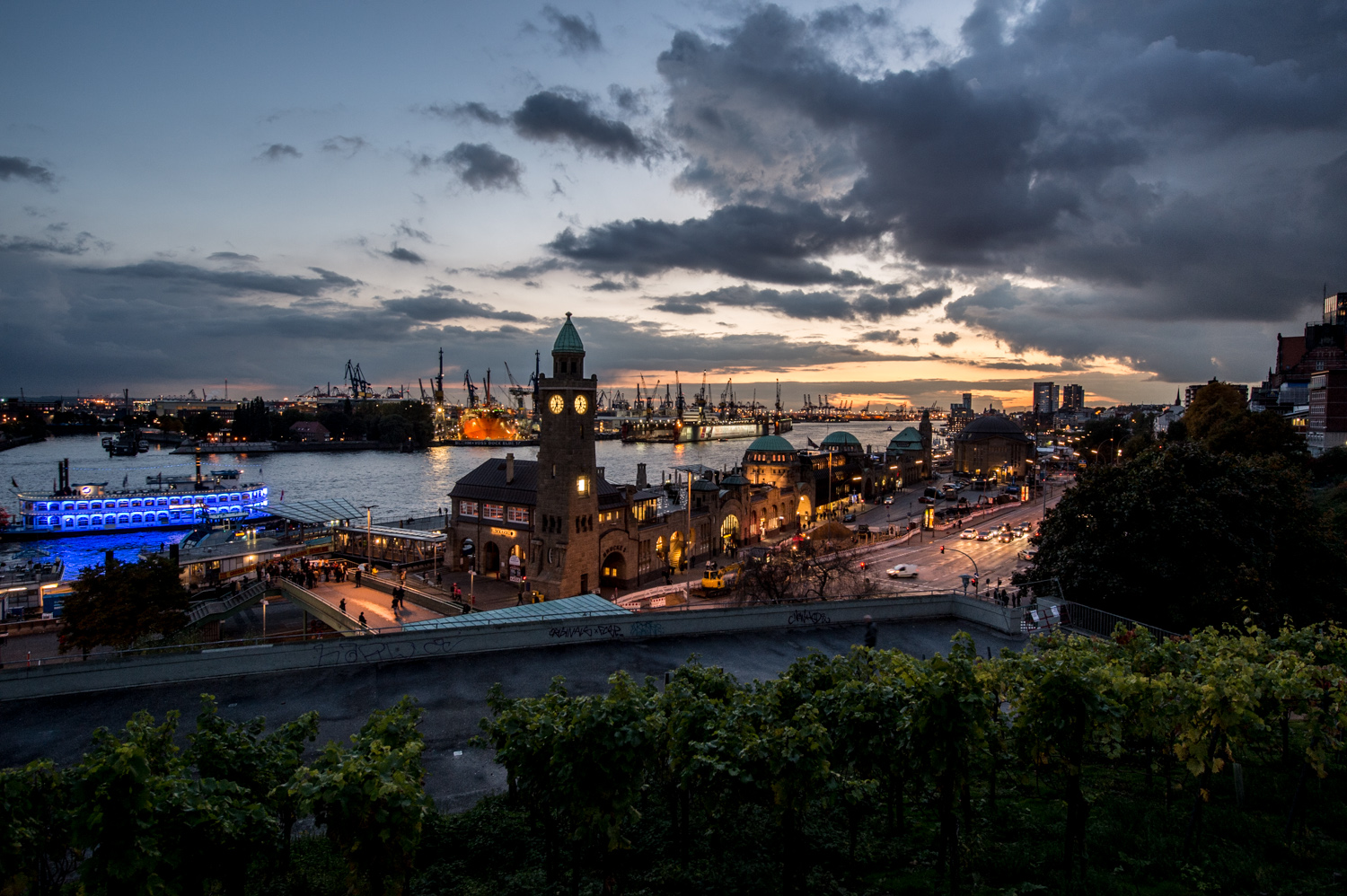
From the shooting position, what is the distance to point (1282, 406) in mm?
99750

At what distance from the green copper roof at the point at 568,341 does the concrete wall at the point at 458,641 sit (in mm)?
24853

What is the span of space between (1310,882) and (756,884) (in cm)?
836

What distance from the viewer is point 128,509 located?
97.0m

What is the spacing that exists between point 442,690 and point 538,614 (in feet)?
18.2

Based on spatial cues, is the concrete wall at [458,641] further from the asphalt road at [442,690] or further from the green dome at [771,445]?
the green dome at [771,445]

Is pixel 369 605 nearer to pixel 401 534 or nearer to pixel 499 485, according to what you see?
pixel 499 485

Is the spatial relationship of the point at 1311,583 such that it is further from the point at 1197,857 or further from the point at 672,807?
the point at 672,807

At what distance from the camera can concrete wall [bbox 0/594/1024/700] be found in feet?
59.1

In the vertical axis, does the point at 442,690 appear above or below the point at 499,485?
below

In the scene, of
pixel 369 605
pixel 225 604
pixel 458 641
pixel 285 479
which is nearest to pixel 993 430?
pixel 369 605

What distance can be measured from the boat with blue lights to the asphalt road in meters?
87.4

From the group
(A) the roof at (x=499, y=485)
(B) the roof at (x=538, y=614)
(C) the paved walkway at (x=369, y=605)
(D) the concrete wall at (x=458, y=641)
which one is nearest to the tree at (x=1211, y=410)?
(D) the concrete wall at (x=458, y=641)

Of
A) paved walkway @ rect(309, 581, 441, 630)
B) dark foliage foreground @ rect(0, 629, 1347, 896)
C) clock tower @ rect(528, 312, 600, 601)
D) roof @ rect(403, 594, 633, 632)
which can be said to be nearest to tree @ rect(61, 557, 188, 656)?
paved walkway @ rect(309, 581, 441, 630)

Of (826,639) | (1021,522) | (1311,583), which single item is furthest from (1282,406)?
(826,639)
